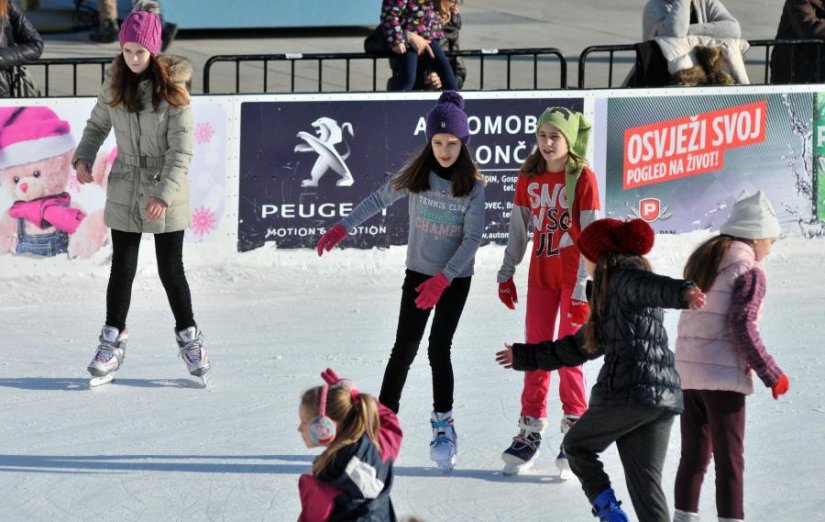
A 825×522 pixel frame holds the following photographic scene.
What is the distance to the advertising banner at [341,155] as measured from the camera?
29.8 feet

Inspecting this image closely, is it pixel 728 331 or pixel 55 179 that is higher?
pixel 728 331

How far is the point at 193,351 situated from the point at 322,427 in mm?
3073

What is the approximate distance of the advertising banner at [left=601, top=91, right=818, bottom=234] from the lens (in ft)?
31.2

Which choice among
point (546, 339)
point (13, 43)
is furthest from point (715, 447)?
point (13, 43)

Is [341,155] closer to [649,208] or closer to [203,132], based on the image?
[203,132]

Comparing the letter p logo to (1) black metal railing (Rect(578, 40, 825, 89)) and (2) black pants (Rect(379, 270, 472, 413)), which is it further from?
(2) black pants (Rect(379, 270, 472, 413))

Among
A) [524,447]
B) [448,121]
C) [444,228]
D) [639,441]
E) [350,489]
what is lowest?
[524,447]

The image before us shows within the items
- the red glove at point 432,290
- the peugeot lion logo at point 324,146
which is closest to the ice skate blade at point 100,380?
the red glove at point 432,290

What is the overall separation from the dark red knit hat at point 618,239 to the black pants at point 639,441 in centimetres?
48

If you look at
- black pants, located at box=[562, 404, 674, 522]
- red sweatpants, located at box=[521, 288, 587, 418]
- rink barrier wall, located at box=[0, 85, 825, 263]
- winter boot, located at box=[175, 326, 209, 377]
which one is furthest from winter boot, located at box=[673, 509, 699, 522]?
rink barrier wall, located at box=[0, 85, 825, 263]

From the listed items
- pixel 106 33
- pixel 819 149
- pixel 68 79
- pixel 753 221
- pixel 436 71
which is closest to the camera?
pixel 753 221

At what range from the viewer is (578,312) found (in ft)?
18.9

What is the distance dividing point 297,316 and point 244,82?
506cm

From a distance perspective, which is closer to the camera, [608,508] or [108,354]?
[608,508]
